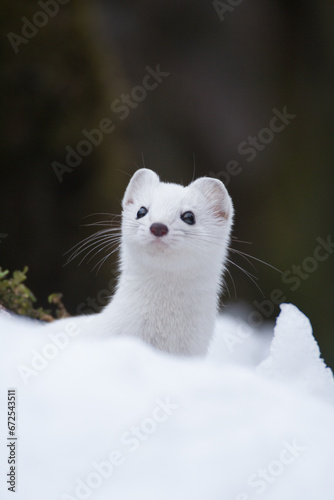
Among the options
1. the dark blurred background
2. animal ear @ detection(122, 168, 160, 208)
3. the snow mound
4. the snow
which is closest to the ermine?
animal ear @ detection(122, 168, 160, 208)

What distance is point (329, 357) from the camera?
7.55 ft

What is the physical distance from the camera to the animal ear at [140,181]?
3.80 feet

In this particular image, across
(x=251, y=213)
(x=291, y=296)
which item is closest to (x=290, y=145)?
(x=251, y=213)

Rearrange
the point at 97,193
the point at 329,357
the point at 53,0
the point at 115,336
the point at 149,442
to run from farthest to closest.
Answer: the point at 329,357
the point at 97,193
the point at 53,0
the point at 115,336
the point at 149,442

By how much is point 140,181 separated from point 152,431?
55 cm

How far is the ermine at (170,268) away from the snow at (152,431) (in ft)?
0.80

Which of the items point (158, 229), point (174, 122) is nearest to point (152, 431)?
point (158, 229)

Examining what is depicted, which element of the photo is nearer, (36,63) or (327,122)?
(36,63)

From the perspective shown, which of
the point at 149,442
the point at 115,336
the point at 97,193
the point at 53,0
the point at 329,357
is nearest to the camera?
the point at 149,442

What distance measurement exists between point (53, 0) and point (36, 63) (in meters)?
0.22

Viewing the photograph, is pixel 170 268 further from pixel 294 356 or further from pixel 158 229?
pixel 294 356

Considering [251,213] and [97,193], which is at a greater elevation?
[251,213]

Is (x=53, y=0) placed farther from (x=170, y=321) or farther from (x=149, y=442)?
(x=149, y=442)

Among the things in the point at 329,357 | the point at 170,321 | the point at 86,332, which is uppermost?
the point at 170,321
